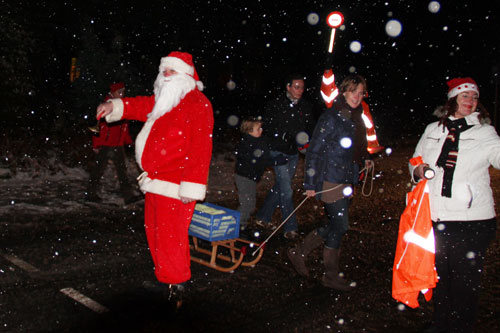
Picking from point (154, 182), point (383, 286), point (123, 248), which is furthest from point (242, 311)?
point (123, 248)

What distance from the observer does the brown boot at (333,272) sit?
502cm

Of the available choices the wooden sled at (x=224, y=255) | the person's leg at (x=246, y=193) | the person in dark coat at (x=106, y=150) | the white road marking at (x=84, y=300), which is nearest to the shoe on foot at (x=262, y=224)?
the person's leg at (x=246, y=193)

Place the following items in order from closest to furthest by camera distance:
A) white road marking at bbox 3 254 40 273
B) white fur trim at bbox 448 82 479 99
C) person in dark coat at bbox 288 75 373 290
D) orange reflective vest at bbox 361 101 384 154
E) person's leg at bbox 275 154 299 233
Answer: white fur trim at bbox 448 82 479 99
person in dark coat at bbox 288 75 373 290
white road marking at bbox 3 254 40 273
orange reflective vest at bbox 361 101 384 154
person's leg at bbox 275 154 299 233

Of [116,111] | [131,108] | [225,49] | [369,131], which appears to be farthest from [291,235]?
[225,49]

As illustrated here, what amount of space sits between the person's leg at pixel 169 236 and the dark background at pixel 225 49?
173 inches

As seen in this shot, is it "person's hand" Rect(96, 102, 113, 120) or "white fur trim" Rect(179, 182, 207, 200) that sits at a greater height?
"person's hand" Rect(96, 102, 113, 120)

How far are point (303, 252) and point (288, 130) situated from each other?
1.90m

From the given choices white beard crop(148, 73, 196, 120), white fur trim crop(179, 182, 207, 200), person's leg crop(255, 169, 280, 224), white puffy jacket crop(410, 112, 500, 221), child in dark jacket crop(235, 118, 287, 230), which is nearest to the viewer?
white puffy jacket crop(410, 112, 500, 221)

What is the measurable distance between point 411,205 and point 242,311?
1741 mm

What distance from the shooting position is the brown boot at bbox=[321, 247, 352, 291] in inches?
198

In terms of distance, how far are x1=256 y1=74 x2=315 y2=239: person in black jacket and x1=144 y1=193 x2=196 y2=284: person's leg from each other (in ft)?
8.17

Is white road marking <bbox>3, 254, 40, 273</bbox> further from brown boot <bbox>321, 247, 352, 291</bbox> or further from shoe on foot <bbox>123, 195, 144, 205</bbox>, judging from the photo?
brown boot <bbox>321, 247, 352, 291</bbox>

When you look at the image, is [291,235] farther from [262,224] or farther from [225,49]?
[225,49]

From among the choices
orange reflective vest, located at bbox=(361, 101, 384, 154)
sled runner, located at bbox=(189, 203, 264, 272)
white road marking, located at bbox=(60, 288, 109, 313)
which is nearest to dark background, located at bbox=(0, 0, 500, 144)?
orange reflective vest, located at bbox=(361, 101, 384, 154)
